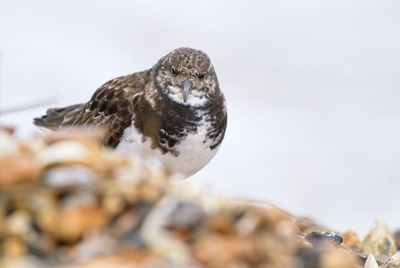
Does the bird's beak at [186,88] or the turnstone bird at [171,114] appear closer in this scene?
the turnstone bird at [171,114]

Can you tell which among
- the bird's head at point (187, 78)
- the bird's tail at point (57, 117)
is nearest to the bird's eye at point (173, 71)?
the bird's head at point (187, 78)

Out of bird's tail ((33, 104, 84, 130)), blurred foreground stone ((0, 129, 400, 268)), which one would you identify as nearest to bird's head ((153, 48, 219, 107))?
bird's tail ((33, 104, 84, 130))

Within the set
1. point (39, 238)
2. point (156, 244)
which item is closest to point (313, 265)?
point (156, 244)

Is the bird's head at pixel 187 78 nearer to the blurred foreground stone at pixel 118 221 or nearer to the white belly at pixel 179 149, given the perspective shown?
the white belly at pixel 179 149

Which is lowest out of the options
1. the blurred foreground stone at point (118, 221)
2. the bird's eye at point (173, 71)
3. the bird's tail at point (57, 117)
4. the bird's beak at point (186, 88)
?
the blurred foreground stone at point (118, 221)

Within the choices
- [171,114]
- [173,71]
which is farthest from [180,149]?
[173,71]

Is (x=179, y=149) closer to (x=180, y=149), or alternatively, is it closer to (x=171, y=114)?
(x=180, y=149)

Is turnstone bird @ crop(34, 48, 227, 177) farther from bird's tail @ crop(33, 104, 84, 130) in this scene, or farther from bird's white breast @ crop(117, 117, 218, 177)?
bird's tail @ crop(33, 104, 84, 130)
